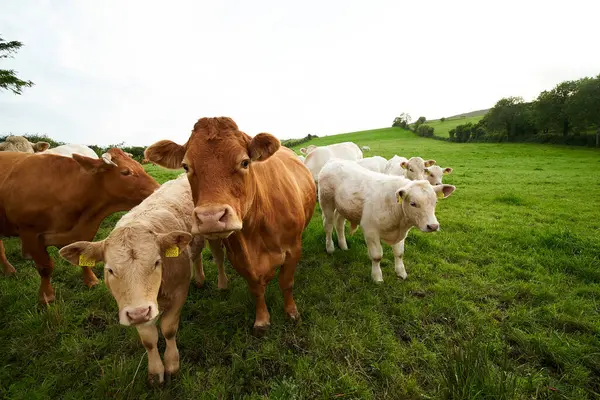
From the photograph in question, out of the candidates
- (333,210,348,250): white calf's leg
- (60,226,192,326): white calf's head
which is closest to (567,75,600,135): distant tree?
(333,210,348,250): white calf's leg

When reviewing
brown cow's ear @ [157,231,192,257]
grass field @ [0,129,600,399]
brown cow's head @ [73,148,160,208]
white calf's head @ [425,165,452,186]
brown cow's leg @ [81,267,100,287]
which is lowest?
grass field @ [0,129,600,399]

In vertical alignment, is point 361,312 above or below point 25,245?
below

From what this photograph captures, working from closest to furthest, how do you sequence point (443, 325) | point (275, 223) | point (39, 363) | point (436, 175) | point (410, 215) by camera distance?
point (39, 363), point (275, 223), point (443, 325), point (410, 215), point (436, 175)

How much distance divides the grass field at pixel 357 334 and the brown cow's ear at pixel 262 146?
7.12ft

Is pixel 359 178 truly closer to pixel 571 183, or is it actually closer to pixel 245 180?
pixel 245 180

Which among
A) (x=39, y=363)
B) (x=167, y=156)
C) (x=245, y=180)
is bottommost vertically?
(x=39, y=363)

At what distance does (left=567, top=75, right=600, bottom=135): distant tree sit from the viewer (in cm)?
3272

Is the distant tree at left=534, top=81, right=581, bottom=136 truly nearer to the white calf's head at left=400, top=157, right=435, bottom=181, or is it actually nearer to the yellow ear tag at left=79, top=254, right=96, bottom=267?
the white calf's head at left=400, top=157, right=435, bottom=181

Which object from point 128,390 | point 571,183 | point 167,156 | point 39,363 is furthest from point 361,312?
point 571,183

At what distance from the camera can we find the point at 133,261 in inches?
89.4

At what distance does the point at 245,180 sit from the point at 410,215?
2822 millimetres

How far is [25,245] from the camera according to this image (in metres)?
3.88

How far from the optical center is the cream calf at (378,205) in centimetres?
404

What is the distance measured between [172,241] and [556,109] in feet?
167
